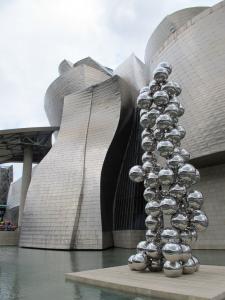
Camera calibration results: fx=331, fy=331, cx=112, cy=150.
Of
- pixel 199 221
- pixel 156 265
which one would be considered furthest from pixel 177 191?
pixel 156 265

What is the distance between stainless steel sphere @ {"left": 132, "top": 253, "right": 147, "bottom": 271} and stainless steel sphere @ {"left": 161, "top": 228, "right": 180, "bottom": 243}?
0.70m

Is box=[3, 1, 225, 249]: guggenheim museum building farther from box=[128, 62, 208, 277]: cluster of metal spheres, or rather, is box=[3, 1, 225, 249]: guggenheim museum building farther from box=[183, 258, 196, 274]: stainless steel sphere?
box=[183, 258, 196, 274]: stainless steel sphere

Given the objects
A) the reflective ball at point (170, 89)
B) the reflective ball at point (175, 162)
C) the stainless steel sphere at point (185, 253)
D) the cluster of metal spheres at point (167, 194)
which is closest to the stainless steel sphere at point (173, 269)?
the cluster of metal spheres at point (167, 194)

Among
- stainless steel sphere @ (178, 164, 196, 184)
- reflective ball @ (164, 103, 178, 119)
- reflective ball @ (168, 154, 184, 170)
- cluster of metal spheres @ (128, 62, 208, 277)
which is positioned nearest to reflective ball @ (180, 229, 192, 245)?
cluster of metal spheres @ (128, 62, 208, 277)

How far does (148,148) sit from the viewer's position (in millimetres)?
8469

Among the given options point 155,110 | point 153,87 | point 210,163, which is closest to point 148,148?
point 155,110

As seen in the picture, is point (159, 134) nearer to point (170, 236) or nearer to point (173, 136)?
point (173, 136)

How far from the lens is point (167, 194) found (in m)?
7.62

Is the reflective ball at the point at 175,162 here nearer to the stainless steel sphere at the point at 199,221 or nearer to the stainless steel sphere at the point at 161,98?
the stainless steel sphere at the point at 199,221

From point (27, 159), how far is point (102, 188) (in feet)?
46.7

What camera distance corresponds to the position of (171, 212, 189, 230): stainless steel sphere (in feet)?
23.6

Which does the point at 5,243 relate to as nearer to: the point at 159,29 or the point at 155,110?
the point at 155,110

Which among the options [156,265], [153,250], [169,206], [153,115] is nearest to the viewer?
[169,206]

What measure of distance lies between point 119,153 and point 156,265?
49.8 ft
